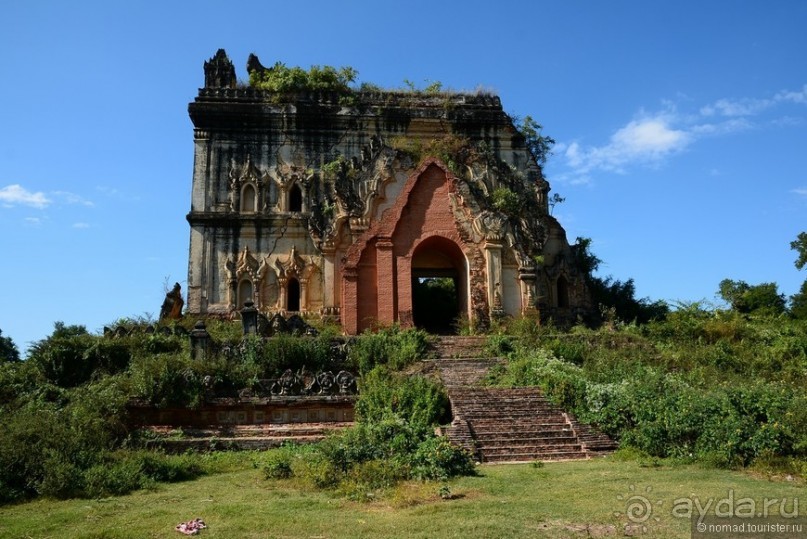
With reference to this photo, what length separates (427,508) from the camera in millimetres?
8164

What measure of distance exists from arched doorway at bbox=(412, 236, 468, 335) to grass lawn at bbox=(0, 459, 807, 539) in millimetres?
12030

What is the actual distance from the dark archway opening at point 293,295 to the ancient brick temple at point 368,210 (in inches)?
2.8

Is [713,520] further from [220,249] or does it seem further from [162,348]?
[220,249]

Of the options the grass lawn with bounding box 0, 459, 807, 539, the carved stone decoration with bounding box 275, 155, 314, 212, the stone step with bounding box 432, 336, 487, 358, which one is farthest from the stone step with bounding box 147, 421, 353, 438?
the carved stone decoration with bounding box 275, 155, 314, 212

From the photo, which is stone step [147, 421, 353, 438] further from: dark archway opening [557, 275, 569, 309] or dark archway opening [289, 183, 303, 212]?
dark archway opening [557, 275, 569, 309]

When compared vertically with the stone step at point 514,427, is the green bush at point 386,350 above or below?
above

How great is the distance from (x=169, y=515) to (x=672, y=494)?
634cm

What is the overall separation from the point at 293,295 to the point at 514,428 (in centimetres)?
1282

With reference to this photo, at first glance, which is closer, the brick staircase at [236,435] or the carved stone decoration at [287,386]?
the brick staircase at [236,435]

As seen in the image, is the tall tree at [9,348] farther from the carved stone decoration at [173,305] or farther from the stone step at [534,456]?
the stone step at [534,456]

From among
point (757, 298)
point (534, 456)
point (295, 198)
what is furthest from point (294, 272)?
point (757, 298)

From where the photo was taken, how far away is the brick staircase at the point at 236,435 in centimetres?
1317

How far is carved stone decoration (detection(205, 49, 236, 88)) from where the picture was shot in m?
25.8

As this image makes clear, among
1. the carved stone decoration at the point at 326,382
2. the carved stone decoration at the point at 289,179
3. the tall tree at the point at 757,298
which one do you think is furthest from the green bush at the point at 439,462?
the tall tree at the point at 757,298
